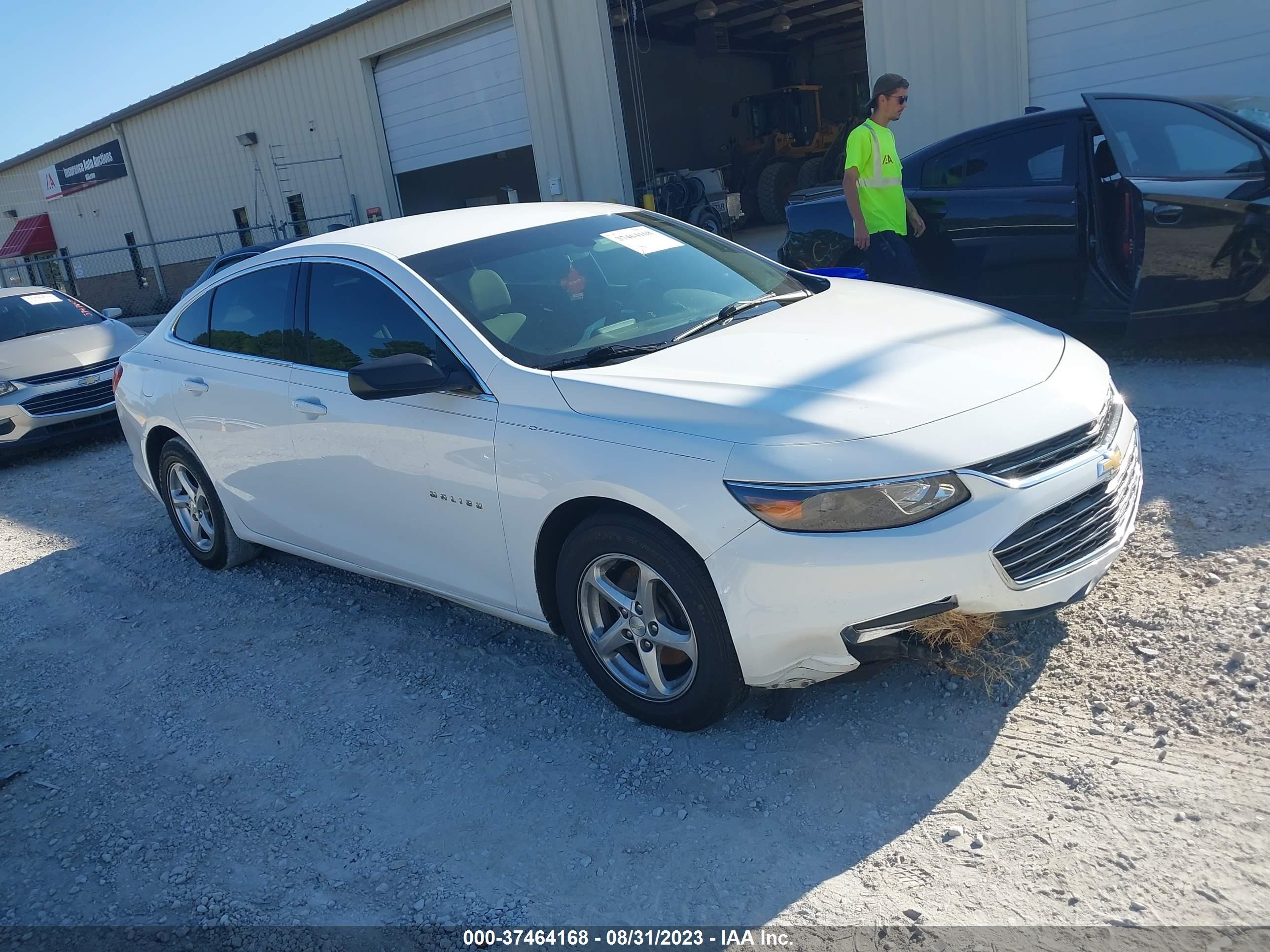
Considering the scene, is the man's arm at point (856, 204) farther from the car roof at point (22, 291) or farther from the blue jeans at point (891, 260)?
the car roof at point (22, 291)

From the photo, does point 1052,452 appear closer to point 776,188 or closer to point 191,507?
point 191,507

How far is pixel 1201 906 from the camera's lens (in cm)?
228

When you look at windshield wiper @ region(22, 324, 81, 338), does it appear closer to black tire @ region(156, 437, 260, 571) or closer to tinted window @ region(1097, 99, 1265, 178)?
black tire @ region(156, 437, 260, 571)

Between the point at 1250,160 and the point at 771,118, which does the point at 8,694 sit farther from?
the point at 771,118

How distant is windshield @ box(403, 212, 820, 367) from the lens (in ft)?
12.0

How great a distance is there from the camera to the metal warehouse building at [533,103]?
1005 cm

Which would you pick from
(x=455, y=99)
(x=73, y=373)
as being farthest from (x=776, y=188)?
(x=73, y=373)

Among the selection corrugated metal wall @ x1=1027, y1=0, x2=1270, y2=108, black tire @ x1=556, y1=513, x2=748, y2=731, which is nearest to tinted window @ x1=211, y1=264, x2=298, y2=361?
black tire @ x1=556, y1=513, x2=748, y2=731

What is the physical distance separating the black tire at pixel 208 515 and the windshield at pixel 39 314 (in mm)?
5602

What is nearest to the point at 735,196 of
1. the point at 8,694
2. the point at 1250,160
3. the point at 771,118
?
the point at 771,118

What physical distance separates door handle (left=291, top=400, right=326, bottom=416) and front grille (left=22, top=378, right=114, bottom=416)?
5536mm

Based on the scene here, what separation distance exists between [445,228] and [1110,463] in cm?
273

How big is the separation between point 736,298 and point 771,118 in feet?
67.1

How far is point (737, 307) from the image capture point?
3930 mm
